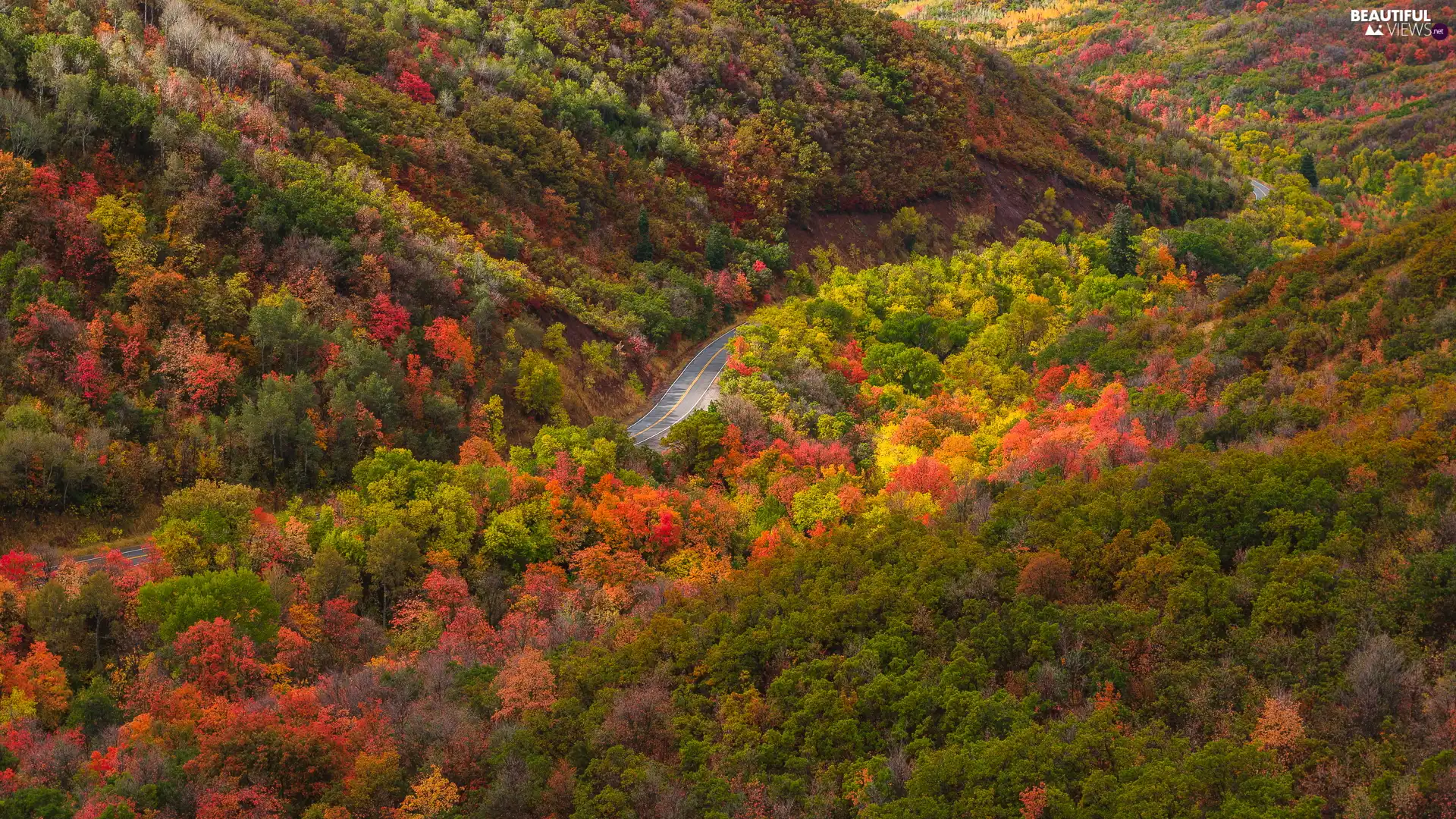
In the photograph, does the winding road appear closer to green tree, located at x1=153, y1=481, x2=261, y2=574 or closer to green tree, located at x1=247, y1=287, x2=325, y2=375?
green tree, located at x1=153, y1=481, x2=261, y2=574

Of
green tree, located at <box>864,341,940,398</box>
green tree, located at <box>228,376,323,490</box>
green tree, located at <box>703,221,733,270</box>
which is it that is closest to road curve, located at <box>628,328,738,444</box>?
green tree, located at <box>703,221,733,270</box>

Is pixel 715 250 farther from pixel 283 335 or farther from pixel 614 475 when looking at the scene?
pixel 283 335

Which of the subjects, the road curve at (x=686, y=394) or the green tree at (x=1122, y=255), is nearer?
the road curve at (x=686, y=394)

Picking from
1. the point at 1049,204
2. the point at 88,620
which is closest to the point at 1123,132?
the point at 1049,204

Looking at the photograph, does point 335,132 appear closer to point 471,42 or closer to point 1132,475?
point 471,42

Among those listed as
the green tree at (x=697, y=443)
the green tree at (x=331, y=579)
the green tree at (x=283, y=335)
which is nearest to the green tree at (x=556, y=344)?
the green tree at (x=697, y=443)

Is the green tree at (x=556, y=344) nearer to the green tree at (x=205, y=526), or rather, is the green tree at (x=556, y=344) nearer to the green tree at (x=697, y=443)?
the green tree at (x=697, y=443)
